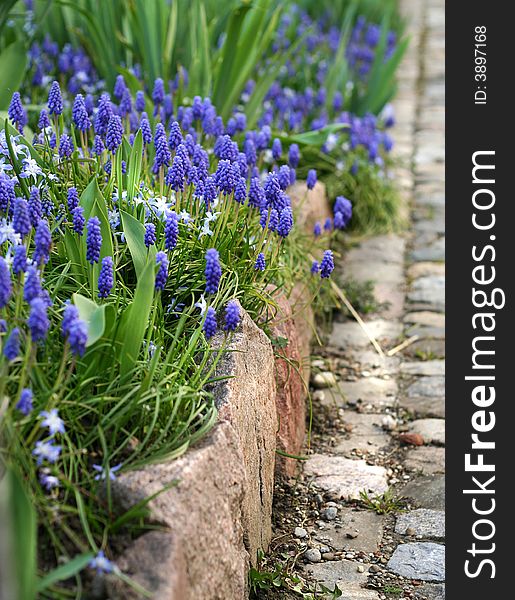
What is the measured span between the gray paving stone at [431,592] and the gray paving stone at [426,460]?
569 mm

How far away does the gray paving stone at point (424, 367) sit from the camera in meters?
3.66

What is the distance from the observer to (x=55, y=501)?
191 centimetres

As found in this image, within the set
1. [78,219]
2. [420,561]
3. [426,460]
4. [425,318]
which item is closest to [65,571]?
[78,219]

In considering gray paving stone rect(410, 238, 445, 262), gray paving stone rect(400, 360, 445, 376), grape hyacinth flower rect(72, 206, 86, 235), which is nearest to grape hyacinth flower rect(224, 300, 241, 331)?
grape hyacinth flower rect(72, 206, 86, 235)

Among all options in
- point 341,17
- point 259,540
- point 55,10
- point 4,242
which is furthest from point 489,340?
point 341,17

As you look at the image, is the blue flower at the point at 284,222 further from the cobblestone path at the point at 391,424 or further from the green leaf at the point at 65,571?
the green leaf at the point at 65,571

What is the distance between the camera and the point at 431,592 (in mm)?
2502

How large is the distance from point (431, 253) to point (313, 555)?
7.29 ft

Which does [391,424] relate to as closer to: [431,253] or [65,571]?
[431,253]

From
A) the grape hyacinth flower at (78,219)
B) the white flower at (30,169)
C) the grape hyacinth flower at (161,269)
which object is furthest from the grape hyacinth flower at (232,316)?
the white flower at (30,169)

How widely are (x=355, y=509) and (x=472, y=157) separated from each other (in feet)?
4.85

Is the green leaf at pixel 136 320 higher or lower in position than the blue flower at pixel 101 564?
higher

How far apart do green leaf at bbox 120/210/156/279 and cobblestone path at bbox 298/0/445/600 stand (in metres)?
0.91

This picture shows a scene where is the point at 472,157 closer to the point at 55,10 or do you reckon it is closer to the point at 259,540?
the point at 259,540
